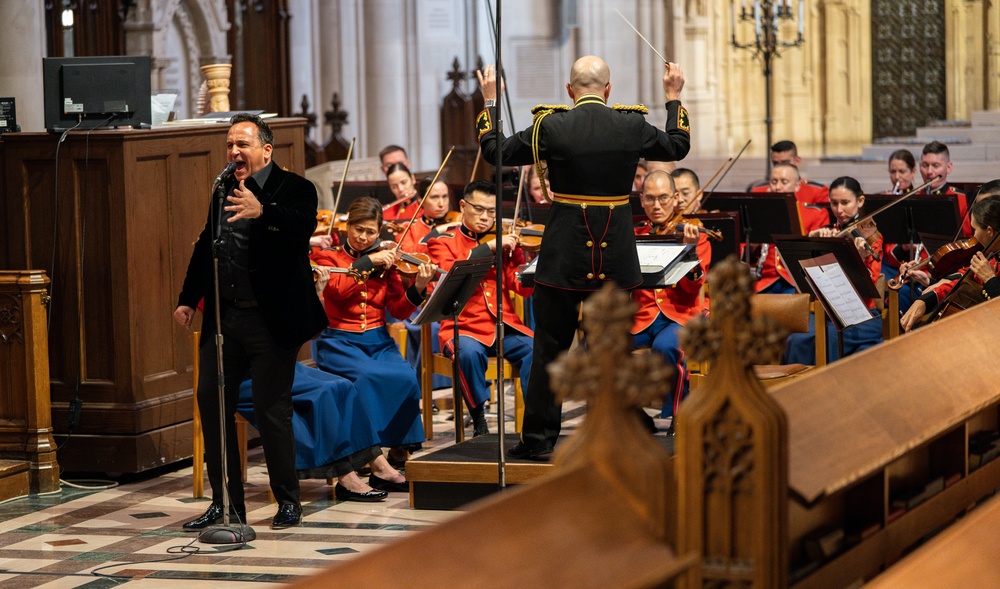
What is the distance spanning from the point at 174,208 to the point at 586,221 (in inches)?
85.1

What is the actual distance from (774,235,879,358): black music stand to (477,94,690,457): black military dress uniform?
1418 millimetres

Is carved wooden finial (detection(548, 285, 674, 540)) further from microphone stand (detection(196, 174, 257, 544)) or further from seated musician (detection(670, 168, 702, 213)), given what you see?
seated musician (detection(670, 168, 702, 213))

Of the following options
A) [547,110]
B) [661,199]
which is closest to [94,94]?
[547,110]

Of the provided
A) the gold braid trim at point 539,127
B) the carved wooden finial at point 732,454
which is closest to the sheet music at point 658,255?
the gold braid trim at point 539,127

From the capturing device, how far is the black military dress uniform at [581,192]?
5145mm

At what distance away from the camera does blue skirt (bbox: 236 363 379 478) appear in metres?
5.89

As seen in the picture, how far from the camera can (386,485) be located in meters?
6.10

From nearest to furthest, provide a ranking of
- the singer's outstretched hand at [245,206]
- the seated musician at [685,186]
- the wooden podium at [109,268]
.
→ the singer's outstretched hand at [245,206]
the wooden podium at [109,268]
the seated musician at [685,186]

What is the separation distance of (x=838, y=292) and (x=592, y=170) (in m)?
1.78

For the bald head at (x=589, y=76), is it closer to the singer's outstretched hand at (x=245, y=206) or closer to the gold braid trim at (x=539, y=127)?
the gold braid trim at (x=539, y=127)

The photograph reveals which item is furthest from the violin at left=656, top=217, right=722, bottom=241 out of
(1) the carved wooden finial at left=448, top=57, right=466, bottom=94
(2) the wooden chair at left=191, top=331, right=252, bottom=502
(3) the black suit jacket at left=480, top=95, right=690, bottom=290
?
(1) the carved wooden finial at left=448, top=57, right=466, bottom=94

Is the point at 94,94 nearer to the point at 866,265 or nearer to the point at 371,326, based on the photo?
the point at 371,326

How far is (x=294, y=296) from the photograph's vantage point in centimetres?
530

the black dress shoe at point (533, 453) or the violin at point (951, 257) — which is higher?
the violin at point (951, 257)
